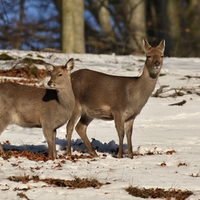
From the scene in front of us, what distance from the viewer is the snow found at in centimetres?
794

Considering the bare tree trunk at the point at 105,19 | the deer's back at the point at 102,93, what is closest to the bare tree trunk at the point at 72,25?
the bare tree trunk at the point at 105,19

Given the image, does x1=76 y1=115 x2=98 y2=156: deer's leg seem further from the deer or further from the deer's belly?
the deer

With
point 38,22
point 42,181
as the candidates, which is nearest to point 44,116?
point 42,181

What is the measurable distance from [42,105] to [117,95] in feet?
4.23

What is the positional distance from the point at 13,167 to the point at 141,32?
69.8 feet

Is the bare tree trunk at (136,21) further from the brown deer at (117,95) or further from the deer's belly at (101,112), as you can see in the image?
the deer's belly at (101,112)

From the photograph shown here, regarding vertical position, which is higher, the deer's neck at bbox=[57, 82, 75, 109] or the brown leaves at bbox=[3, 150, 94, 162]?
the deer's neck at bbox=[57, 82, 75, 109]

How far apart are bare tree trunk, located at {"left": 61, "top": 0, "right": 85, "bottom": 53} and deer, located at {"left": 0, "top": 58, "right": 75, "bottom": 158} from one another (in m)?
12.5

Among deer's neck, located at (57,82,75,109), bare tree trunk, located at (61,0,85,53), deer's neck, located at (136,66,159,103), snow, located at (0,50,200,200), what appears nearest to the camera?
snow, located at (0,50,200,200)

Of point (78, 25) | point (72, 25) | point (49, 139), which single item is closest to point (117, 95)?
point (49, 139)

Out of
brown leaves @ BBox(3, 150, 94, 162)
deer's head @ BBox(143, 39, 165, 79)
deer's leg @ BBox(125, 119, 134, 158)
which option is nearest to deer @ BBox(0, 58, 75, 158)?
brown leaves @ BBox(3, 150, 94, 162)

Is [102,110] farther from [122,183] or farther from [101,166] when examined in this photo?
[122,183]

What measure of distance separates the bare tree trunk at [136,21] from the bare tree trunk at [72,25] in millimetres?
5469

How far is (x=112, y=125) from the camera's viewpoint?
1319cm
